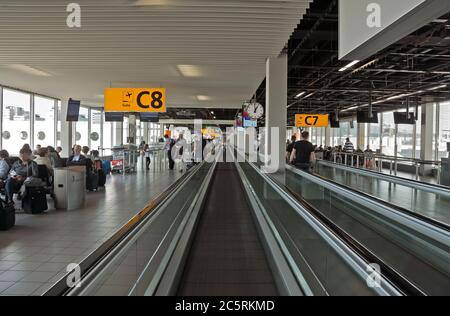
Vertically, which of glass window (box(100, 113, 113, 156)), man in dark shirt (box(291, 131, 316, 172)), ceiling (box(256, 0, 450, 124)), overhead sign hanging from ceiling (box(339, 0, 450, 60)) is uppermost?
ceiling (box(256, 0, 450, 124))

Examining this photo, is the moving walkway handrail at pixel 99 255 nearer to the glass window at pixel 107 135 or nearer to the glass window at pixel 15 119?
the glass window at pixel 15 119

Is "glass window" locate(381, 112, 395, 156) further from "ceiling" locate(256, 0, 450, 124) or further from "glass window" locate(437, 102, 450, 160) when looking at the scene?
"glass window" locate(437, 102, 450, 160)

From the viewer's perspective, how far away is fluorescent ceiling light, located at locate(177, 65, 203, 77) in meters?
13.5

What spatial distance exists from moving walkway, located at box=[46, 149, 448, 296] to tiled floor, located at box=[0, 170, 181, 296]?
1363 millimetres

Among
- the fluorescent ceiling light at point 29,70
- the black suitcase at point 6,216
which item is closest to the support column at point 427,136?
the fluorescent ceiling light at point 29,70

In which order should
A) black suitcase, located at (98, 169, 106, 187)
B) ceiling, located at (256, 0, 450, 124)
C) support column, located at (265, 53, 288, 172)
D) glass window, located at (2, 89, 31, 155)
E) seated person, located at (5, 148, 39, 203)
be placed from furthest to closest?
1. glass window, located at (2, 89, 31, 155)
2. black suitcase, located at (98, 169, 106, 187)
3. support column, located at (265, 53, 288, 172)
4. ceiling, located at (256, 0, 450, 124)
5. seated person, located at (5, 148, 39, 203)

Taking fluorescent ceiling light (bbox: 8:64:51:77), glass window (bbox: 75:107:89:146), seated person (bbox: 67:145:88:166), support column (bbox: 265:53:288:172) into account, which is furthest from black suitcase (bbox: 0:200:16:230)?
glass window (bbox: 75:107:89:146)

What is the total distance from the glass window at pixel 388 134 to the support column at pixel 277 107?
20450 mm

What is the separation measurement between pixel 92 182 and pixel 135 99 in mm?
3768

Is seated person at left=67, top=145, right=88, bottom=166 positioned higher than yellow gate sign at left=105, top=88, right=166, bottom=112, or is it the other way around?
yellow gate sign at left=105, top=88, right=166, bottom=112

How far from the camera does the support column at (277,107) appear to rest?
12.1 metres

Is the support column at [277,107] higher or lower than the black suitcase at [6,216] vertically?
higher

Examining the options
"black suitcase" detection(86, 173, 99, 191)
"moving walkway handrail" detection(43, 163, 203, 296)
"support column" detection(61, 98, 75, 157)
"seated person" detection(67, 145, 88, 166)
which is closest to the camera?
"moving walkway handrail" detection(43, 163, 203, 296)

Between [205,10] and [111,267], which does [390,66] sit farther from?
[111,267]
